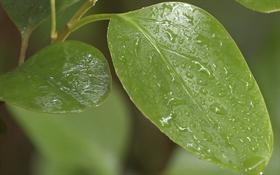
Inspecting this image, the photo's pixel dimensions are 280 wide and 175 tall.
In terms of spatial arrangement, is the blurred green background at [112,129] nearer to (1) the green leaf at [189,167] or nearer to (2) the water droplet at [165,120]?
(1) the green leaf at [189,167]

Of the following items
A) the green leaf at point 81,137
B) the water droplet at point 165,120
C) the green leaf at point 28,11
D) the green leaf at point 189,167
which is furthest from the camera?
the green leaf at point 189,167

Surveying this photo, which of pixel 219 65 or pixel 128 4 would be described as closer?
pixel 219 65

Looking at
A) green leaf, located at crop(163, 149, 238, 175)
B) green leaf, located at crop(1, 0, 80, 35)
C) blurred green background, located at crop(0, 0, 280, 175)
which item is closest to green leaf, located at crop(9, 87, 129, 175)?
blurred green background, located at crop(0, 0, 280, 175)

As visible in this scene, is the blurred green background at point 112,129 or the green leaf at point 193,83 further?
the blurred green background at point 112,129

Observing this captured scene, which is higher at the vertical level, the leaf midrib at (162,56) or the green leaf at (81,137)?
the leaf midrib at (162,56)

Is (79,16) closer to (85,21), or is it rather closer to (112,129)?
(85,21)

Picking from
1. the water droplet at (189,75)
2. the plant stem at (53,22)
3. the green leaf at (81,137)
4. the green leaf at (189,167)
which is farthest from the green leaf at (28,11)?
the green leaf at (189,167)

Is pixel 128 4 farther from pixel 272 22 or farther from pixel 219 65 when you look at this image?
pixel 219 65

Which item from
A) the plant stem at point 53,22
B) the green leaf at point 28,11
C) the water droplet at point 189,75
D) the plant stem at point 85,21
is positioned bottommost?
the green leaf at point 28,11

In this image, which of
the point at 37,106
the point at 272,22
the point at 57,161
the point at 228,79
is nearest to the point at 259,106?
the point at 228,79
